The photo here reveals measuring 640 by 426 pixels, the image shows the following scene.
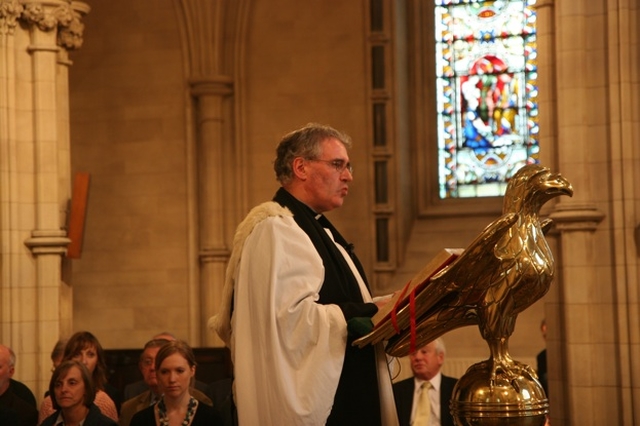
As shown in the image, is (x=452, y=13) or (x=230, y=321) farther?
(x=452, y=13)

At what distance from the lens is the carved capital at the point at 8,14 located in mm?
8688

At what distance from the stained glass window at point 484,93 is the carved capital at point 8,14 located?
Result: 5.37 m

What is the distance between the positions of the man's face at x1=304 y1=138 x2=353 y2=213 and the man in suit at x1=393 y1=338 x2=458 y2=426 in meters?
2.52

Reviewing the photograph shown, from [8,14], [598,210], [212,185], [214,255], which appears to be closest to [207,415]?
[598,210]

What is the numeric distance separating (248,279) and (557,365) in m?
5.20

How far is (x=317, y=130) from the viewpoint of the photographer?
389 cm

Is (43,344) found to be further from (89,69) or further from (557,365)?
(89,69)

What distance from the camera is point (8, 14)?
8.70 m

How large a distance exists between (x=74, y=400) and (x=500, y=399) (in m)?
3.17

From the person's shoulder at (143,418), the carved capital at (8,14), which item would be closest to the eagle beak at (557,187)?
the person's shoulder at (143,418)

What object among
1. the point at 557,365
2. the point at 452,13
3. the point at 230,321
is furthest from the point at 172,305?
the point at 230,321

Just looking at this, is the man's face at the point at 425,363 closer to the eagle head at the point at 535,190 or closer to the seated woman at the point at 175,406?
the seated woman at the point at 175,406

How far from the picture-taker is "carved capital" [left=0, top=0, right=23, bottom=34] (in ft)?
28.5

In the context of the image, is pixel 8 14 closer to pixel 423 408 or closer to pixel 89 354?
pixel 89 354
